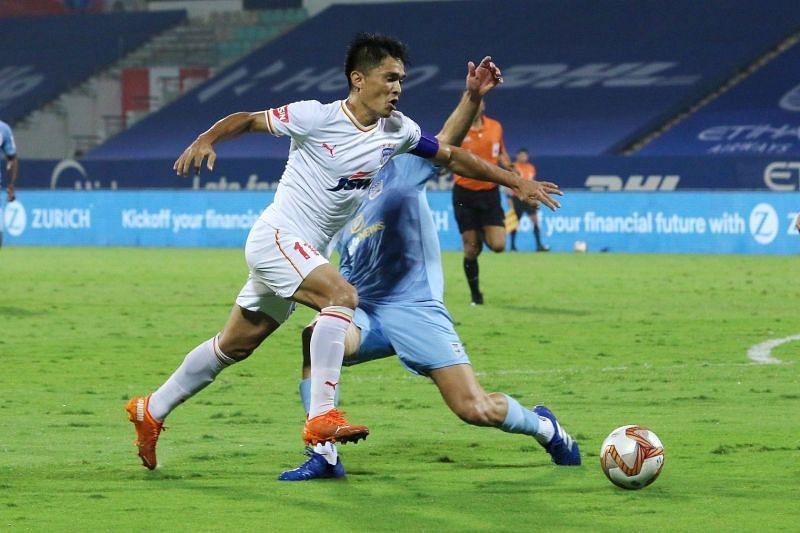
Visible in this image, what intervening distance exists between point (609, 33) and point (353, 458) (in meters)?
35.9

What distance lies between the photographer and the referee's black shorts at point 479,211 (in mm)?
17062

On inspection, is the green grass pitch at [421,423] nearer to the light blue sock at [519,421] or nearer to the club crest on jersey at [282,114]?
the light blue sock at [519,421]

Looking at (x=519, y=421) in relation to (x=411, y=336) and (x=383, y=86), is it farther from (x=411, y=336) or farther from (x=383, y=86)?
(x=383, y=86)

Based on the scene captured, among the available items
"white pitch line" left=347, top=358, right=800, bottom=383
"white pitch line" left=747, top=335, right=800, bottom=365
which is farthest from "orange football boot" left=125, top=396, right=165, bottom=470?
"white pitch line" left=747, top=335, right=800, bottom=365

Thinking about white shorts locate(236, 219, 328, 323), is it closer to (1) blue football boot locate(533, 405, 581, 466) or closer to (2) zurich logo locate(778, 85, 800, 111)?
(1) blue football boot locate(533, 405, 581, 466)

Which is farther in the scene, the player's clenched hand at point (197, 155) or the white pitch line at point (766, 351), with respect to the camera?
the white pitch line at point (766, 351)

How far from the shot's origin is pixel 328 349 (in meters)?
6.73

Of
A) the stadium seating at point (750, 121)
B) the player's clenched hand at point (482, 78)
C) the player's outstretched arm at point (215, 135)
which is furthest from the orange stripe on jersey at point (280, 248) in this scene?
the stadium seating at point (750, 121)

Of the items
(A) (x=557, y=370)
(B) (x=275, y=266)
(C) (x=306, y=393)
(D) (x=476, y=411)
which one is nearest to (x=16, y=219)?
(A) (x=557, y=370)

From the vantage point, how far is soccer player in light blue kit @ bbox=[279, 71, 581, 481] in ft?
23.0

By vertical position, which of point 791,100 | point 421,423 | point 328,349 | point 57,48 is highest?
point 57,48

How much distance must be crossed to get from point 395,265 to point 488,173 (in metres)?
0.61

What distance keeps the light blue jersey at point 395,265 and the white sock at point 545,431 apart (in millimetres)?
479

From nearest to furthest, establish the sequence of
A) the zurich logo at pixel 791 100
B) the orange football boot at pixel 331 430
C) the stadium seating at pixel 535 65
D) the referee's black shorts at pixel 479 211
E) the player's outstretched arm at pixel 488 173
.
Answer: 1. the orange football boot at pixel 331 430
2. the player's outstretched arm at pixel 488 173
3. the referee's black shorts at pixel 479 211
4. the zurich logo at pixel 791 100
5. the stadium seating at pixel 535 65
